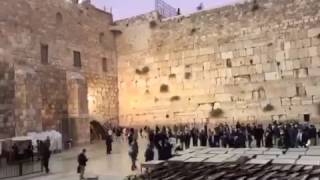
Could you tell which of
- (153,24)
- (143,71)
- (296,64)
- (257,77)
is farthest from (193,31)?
(296,64)

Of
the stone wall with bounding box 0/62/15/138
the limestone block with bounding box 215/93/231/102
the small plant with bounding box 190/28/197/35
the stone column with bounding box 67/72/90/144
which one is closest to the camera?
the stone wall with bounding box 0/62/15/138

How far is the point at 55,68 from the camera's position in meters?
19.6

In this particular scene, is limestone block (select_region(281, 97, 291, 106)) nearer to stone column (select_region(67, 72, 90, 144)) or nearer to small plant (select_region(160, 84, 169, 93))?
small plant (select_region(160, 84, 169, 93))

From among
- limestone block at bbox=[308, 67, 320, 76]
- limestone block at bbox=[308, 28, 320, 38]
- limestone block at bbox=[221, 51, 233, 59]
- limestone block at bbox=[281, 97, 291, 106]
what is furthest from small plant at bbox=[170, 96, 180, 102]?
limestone block at bbox=[308, 28, 320, 38]

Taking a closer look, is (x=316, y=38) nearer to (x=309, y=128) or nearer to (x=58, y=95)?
(x=309, y=128)

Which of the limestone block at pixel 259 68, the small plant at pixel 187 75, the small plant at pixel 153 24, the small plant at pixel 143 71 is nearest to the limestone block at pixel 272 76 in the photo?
the limestone block at pixel 259 68

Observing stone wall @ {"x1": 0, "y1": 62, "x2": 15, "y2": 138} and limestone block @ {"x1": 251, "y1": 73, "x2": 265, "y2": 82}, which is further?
limestone block @ {"x1": 251, "y1": 73, "x2": 265, "y2": 82}

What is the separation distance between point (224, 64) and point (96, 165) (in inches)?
374

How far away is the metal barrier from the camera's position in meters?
12.2

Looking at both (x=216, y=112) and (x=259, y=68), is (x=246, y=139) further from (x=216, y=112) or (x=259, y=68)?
(x=259, y=68)

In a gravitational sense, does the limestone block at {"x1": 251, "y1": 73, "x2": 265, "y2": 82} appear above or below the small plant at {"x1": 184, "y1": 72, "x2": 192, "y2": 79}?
below

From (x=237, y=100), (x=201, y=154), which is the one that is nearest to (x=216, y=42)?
(x=237, y=100)

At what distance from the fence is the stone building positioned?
203 centimetres

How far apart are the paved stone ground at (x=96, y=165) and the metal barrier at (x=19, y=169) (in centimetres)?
40
